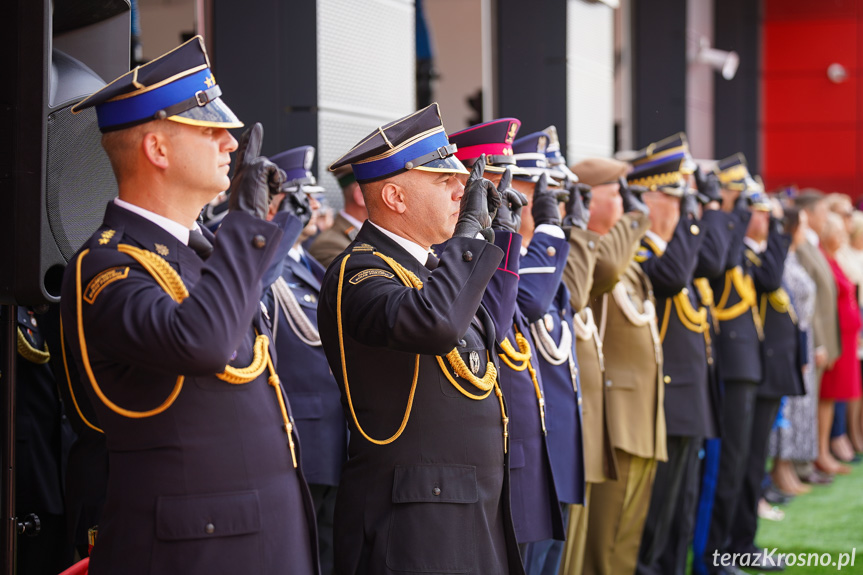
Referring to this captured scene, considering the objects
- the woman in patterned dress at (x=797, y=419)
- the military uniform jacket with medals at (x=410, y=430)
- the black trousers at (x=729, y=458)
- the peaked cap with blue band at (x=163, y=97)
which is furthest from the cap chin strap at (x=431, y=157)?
the woman in patterned dress at (x=797, y=419)

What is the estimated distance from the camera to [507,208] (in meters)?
2.58

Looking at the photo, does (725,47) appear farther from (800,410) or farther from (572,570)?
(572,570)

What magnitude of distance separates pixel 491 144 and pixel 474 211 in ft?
2.47

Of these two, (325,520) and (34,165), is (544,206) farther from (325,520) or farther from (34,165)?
(34,165)

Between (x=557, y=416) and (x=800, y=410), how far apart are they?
3.87 meters

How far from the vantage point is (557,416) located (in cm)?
328

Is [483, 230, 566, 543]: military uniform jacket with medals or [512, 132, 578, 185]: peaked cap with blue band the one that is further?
[512, 132, 578, 185]: peaked cap with blue band

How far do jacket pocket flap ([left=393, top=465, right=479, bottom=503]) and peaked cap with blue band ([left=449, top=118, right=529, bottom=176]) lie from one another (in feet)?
3.34

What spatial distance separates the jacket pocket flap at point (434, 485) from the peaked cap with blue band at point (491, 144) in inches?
40.0

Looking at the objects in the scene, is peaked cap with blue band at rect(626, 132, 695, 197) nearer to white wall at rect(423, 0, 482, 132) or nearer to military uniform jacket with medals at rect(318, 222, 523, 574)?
military uniform jacket with medals at rect(318, 222, 523, 574)

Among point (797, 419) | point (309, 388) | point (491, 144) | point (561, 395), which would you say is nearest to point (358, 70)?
point (491, 144)

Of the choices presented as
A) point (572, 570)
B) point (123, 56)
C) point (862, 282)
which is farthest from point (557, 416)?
point (862, 282)

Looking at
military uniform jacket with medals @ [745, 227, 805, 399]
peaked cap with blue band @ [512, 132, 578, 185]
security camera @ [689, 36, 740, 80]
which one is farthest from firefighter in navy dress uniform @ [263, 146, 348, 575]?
security camera @ [689, 36, 740, 80]

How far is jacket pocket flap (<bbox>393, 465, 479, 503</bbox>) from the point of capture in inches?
89.4
